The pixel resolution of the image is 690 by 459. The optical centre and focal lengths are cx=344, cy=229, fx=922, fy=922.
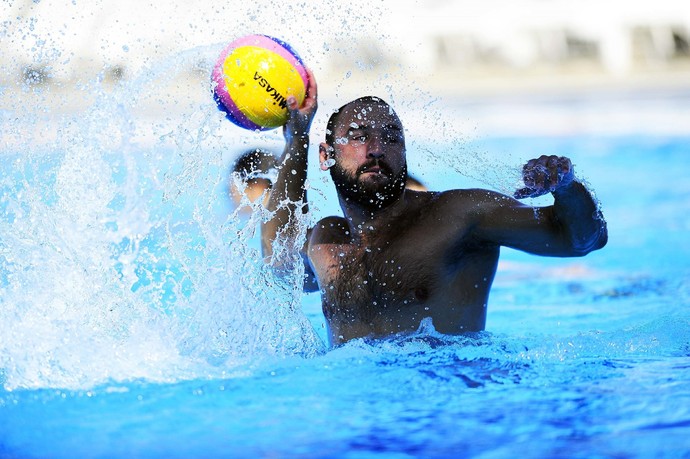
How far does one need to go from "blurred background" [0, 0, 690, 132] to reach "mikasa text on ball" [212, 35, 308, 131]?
8.53 meters

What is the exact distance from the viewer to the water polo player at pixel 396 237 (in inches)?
117

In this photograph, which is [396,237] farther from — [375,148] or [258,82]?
[258,82]

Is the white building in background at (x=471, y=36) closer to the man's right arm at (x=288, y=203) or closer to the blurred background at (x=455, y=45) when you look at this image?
the blurred background at (x=455, y=45)

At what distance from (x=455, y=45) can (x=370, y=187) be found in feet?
54.4

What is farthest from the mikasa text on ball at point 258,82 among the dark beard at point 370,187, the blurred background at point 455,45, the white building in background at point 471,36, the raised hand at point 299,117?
the white building in background at point 471,36

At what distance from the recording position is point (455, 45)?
19062 mm

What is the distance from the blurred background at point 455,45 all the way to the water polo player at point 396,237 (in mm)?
8789

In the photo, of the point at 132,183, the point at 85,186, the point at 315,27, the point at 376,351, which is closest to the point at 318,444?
the point at 376,351

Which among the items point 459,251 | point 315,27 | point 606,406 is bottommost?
point 606,406

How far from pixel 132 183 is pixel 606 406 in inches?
66.0

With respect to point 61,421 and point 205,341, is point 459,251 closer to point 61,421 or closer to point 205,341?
point 205,341

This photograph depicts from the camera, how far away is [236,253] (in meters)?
3.37

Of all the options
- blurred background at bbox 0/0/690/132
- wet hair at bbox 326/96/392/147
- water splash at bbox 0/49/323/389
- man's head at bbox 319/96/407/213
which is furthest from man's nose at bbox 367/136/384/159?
blurred background at bbox 0/0/690/132

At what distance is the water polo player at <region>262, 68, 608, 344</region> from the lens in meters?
2.98
